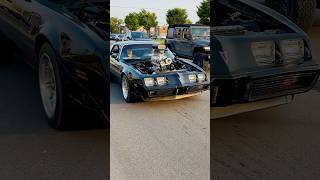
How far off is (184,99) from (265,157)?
4.93 ft

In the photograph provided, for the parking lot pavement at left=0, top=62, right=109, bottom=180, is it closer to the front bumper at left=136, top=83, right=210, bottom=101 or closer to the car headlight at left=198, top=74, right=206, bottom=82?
the front bumper at left=136, top=83, right=210, bottom=101

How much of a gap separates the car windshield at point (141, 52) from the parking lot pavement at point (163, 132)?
15cm

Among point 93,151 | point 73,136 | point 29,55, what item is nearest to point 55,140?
point 73,136

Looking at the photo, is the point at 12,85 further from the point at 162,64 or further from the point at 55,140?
the point at 162,64

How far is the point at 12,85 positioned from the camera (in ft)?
14.6

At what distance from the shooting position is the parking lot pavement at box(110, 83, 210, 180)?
5.69ft

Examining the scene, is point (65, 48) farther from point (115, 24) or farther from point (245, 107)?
point (245, 107)

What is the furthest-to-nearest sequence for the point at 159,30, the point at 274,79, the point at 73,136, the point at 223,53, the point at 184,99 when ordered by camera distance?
the point at 73,136 → the point at 274,79 → the point at 223,53 → the point at 184,99 → the point at 159,30

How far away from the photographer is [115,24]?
64.1 inches

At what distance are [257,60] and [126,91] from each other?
1469 millimetres

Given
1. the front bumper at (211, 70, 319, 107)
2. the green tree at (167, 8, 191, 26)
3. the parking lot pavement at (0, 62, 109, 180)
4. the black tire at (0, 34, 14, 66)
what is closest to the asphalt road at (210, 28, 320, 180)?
the front bumper at (211, 70, 319, 107)

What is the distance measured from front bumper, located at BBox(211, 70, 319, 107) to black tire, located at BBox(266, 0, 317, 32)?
899 mm

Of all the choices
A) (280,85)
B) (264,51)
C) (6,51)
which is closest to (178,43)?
(264,51)

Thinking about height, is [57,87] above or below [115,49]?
below
